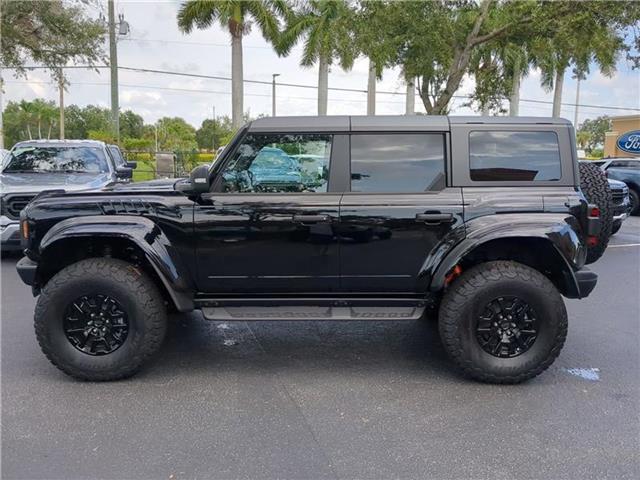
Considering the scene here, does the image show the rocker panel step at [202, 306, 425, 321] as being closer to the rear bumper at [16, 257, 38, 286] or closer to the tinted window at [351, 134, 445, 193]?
the tinted window at [351, 134, 445, 193]

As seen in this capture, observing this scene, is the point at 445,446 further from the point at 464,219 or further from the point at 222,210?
the point at 222,210

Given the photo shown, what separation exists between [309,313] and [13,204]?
5.77m

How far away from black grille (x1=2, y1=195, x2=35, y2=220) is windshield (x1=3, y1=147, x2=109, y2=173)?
131cm

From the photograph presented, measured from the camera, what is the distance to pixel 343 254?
3893mm

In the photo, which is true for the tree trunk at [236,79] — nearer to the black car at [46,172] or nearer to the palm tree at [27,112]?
the black car at [46,172]

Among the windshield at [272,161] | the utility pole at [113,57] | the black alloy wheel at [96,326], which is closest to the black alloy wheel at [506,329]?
the windshield at [272,161]

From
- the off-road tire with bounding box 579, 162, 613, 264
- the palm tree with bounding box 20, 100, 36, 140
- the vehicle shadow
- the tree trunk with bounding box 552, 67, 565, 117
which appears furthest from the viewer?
the palm tree with bounding box 20, 100, 36, 140

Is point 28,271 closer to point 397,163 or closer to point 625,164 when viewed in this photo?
point 397,163

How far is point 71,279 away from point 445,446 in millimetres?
2759

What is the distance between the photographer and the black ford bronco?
12.5ft

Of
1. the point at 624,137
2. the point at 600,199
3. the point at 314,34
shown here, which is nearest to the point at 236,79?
the point at 314,34

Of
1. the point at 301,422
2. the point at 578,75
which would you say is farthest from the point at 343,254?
the point at 578,75

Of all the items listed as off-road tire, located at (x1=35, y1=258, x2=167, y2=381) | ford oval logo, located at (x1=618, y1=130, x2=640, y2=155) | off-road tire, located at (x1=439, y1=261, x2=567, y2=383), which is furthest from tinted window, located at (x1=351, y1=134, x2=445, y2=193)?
ford oval logo, located at (x1=618, y1=130, x2=640, y2=155)

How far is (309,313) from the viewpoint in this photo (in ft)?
13.0
